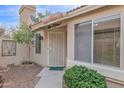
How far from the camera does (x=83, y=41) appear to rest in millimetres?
7445

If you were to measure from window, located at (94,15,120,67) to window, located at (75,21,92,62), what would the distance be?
1.33 feet

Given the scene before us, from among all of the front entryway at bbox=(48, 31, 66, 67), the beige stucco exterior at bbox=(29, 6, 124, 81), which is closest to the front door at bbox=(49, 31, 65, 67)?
the front entryway at bbox=(48, 31, 66, 67)

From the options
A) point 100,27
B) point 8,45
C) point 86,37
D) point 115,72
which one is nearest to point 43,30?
point 8,45

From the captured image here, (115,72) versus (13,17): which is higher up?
(13,17)

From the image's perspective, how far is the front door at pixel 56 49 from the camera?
1153cm

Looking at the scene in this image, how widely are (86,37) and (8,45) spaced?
8.15m

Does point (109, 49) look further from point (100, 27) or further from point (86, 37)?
point (86, 37)

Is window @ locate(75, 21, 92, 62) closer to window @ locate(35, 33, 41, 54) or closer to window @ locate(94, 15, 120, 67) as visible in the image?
window @ locate(94, 15, 120, 67)

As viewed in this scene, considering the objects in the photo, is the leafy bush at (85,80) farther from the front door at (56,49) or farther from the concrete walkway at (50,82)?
the front door at (56,49)

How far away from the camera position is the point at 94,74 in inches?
204

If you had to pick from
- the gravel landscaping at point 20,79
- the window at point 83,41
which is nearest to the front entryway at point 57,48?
the gravel landscaping at point 20,79

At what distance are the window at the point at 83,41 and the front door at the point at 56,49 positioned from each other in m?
3.58

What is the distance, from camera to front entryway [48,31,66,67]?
11516 millimetres

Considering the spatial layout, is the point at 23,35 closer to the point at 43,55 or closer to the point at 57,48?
the point at 43,55
